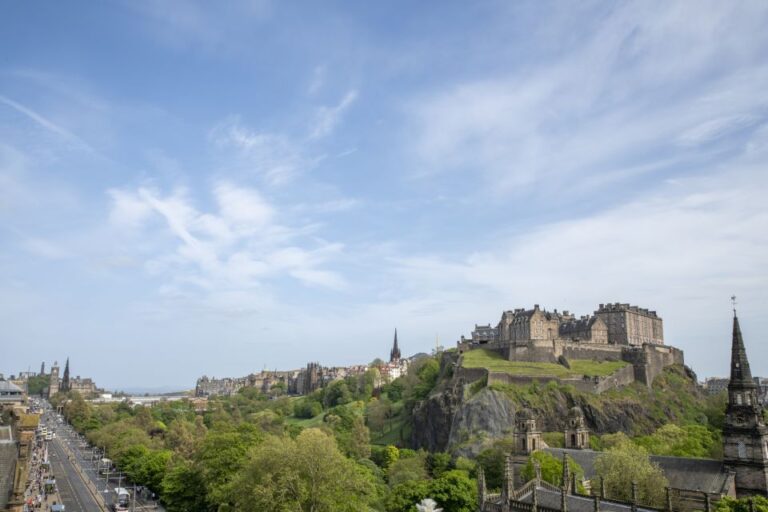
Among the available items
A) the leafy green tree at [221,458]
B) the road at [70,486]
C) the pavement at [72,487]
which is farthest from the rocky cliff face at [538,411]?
the road at [70,486]

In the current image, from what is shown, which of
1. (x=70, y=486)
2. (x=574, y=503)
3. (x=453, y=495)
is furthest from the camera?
(x=70, y=486)

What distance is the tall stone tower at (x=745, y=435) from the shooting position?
49.8 meters

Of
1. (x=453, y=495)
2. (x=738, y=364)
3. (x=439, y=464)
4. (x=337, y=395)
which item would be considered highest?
(x=738, y=364)

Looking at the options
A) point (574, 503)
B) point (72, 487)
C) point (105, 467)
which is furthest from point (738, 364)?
point (105, 467)

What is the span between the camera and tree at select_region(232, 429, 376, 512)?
A: 4403 centimetres

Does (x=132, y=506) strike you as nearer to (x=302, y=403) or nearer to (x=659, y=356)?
(x=659, y=356)

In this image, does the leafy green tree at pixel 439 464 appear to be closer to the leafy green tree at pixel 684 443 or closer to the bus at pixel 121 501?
the leafy green tree at pixel 684 443

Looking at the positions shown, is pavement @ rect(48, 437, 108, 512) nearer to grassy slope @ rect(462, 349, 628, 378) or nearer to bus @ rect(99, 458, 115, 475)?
bus @ rect(99, 458, 115, 475)

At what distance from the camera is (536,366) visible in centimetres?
11525

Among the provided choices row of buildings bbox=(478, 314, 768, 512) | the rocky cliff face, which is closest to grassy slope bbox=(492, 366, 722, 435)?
the rocky cliff face

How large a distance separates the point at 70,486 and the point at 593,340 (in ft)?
345

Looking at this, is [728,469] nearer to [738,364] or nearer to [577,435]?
[738,364]

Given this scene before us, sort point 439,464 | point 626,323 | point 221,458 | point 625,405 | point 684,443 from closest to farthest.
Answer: point 221,458
point 684,443
point 439,464
point 625,405
point 626,323

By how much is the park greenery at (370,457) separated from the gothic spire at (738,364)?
10.3 metres
